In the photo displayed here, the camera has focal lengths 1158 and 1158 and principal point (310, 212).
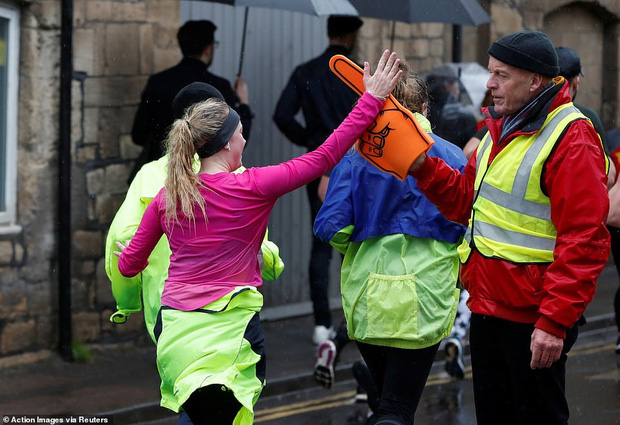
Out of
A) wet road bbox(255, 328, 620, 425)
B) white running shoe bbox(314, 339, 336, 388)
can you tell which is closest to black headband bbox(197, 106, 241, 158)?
wet road bbox(255, 328, 620, 425)

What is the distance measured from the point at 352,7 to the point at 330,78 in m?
0.68

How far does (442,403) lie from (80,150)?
3251 millimetres

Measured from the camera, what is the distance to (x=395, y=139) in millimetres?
4391

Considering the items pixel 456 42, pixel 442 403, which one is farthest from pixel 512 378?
pixel 456 42

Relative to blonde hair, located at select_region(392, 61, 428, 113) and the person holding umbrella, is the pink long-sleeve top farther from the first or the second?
blonde hair, located at select_region(392, 61, 428, 113)

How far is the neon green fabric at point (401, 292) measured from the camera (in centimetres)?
493

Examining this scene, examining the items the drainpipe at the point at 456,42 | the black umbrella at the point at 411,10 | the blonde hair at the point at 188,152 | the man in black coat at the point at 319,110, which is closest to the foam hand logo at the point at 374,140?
the blonde hair at the point at 188,152

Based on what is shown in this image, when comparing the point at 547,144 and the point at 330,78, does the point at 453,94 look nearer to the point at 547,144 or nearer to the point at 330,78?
the point at 330,78

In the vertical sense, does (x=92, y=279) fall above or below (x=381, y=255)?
below

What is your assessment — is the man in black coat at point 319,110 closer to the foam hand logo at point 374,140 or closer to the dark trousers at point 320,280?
the dark trousers at point 320,280

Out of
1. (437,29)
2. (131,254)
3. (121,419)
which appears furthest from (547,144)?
(437,29)

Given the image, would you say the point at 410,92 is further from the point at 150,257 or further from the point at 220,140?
the point at 150,257

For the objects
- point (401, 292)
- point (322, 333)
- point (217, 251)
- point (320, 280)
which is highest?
point (217, 251)

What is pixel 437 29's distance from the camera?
11.7m
